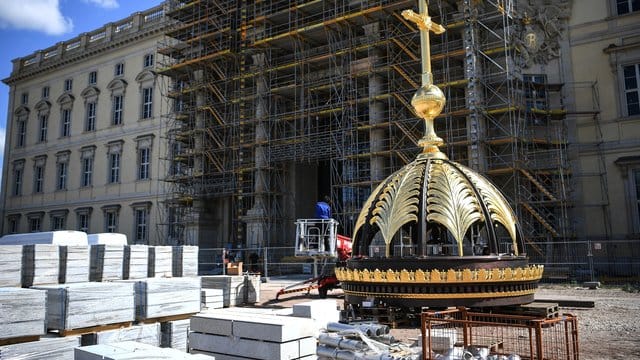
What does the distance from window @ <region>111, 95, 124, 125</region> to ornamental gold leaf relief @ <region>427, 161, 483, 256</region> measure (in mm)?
35907

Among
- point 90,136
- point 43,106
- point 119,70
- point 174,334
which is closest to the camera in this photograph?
point 174,334

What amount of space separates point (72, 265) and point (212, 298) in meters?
5.60

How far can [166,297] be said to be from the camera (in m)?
8.34

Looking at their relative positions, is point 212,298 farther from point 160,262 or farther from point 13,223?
point 13,223

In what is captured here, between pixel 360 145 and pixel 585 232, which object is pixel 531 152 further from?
pixel 360 145

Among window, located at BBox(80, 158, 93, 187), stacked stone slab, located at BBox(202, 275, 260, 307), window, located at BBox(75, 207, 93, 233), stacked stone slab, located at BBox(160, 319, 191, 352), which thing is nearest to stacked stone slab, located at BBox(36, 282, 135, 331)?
stacked stone slab, located at BBox(160, 319, 191, 352)

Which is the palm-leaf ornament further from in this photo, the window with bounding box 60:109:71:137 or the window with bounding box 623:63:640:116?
the window with bounding box 60:109:71:137

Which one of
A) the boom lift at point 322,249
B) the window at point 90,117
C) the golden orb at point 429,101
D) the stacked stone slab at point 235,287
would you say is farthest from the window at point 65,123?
the golden orb at point 429,101

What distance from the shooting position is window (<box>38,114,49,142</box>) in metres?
45.6

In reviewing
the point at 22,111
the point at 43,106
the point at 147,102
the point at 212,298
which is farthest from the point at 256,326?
the point at 22,111

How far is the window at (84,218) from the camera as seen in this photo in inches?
1570

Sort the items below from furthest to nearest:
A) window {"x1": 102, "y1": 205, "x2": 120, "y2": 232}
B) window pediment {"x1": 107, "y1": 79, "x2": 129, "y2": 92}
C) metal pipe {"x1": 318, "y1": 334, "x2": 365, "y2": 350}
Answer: window pediment {"x1": 107, "y1": 79, "x2": 129, "y2": 92}
window {"x1": 102, "y1": 205, "x2": 120, "y2": 232}
metal pipe {"x1": 318, "y1": 334, "x2": 365, "y2": 350}

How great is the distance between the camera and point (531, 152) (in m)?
21.7

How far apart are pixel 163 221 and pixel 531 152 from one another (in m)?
23.3
